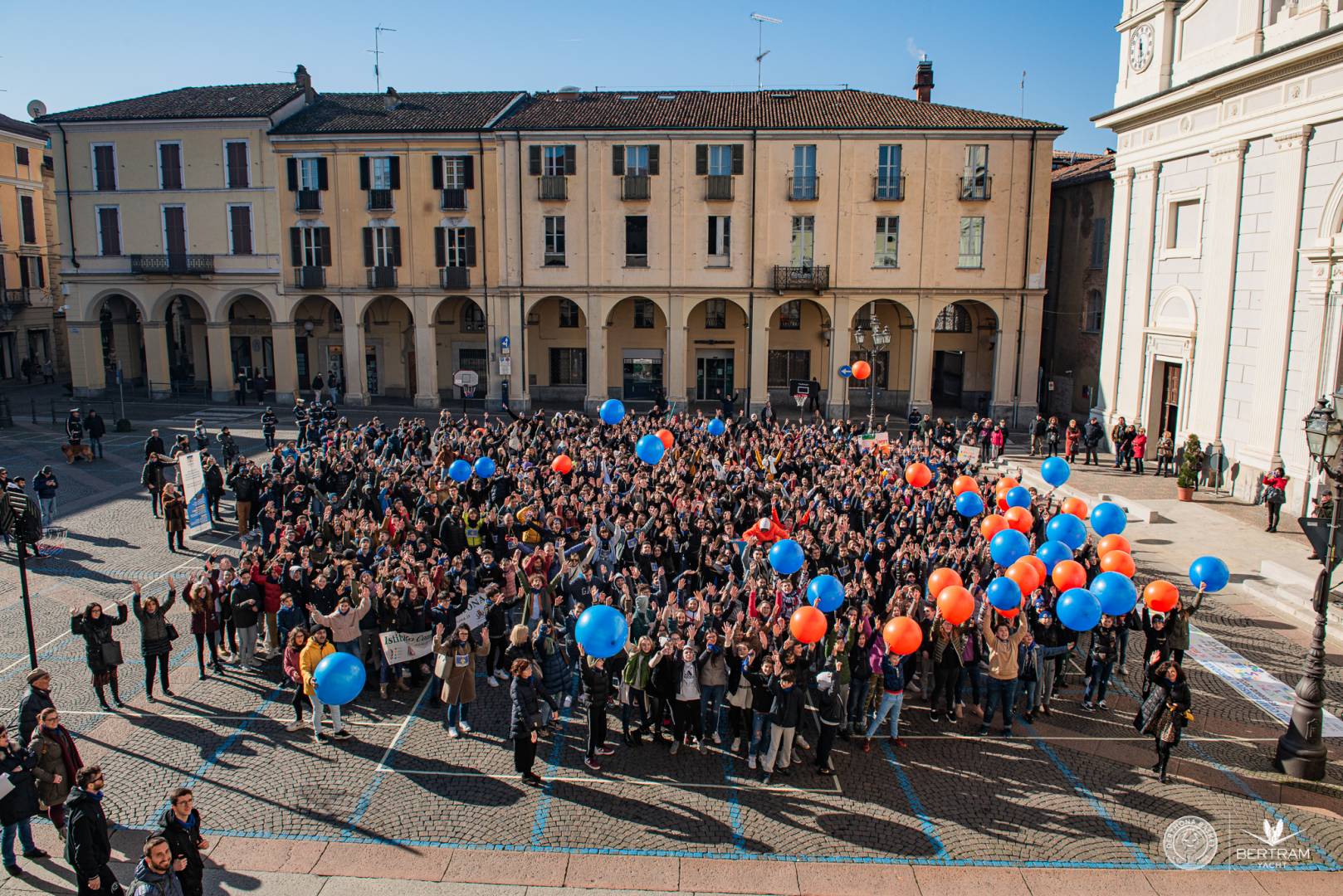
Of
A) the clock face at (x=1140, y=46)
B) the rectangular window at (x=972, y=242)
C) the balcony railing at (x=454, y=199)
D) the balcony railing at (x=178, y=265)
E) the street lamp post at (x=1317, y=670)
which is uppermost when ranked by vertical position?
the clock face at (x=1140, y=46)

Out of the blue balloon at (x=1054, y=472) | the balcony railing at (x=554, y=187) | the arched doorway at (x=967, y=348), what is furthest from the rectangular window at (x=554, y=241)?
the blue balloon at (x=1054, y=472)

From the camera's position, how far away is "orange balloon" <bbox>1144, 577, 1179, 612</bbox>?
39.0 feet

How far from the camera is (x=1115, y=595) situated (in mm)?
11594

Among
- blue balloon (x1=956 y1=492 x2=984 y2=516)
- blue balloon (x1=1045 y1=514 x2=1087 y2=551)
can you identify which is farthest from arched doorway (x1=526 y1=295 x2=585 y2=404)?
blue balloon (x1=1045 y1=514 x2=1087 y2=551)

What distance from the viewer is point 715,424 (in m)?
23.6

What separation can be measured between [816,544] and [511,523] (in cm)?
497

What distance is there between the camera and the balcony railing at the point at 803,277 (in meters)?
37.7

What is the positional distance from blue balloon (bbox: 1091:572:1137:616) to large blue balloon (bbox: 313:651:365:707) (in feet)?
29.1

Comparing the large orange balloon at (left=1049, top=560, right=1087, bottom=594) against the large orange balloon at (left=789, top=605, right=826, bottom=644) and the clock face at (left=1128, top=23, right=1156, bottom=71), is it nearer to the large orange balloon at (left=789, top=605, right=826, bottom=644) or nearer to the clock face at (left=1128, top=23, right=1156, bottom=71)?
the large orange balloon at (left=789, top=605, right=826, bottom=644)

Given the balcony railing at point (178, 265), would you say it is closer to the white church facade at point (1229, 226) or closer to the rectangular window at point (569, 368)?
the rectangular window at point (569, 368)

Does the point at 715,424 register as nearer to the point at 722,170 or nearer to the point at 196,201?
the point at 722,170

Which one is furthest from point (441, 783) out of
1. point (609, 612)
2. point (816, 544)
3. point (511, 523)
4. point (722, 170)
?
point (722, 170)
